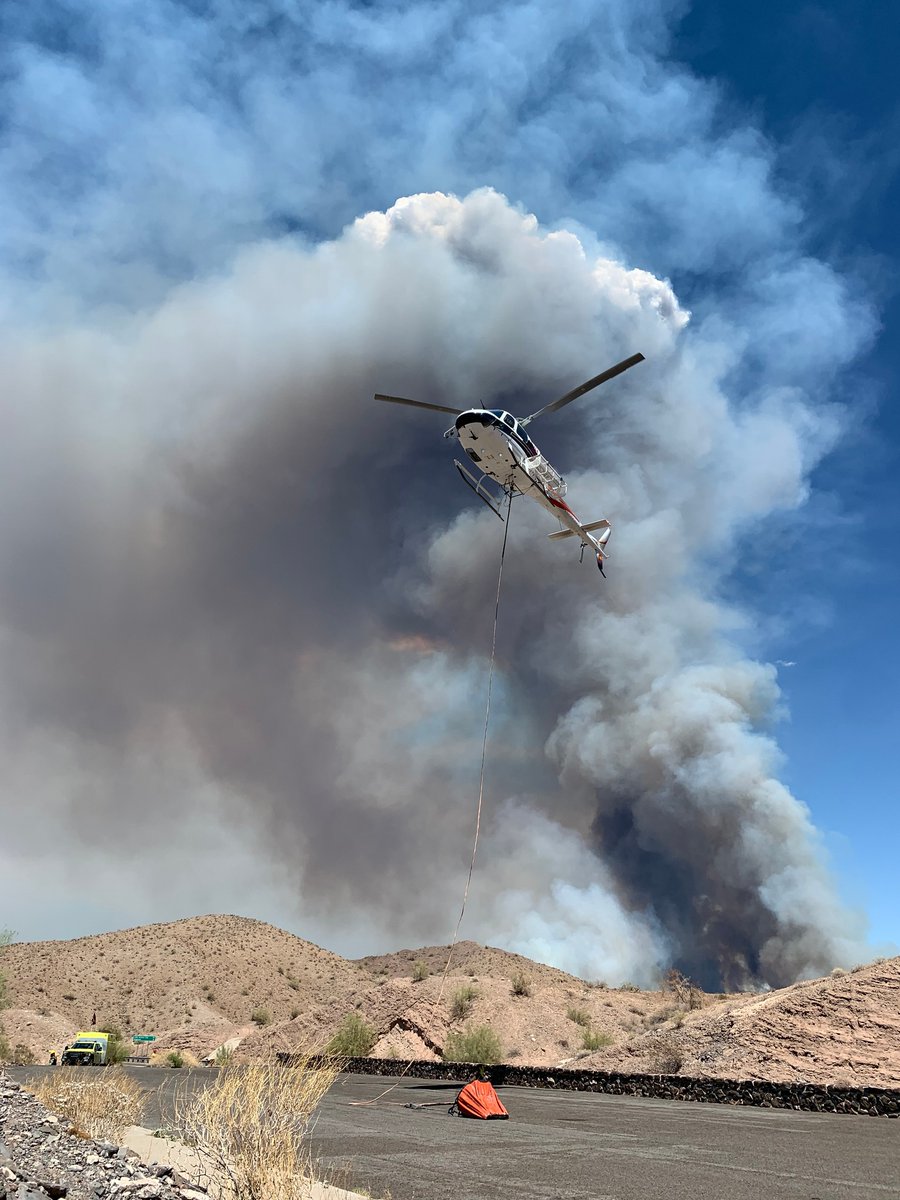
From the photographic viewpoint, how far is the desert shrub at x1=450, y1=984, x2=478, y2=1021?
49.3 metres

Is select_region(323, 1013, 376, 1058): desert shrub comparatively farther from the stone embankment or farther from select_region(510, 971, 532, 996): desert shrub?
the stone embankment

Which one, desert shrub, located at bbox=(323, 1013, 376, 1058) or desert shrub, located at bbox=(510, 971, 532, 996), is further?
desert shrub, located at bbox=(510, 971, 532, 996)

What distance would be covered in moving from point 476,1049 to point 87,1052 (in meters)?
21.5

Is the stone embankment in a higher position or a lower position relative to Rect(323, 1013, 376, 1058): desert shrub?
higher

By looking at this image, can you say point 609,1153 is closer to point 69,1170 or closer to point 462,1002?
point 69,1170

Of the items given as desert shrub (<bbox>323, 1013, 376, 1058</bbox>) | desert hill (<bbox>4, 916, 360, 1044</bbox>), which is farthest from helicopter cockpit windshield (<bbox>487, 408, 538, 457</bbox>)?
desert hill (<bbox>4, 916, 360, 1044</bbox>)

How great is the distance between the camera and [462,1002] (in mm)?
50281

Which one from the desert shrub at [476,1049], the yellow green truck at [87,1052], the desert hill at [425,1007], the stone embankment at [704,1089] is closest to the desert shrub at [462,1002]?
the desert hill at [425,1007]

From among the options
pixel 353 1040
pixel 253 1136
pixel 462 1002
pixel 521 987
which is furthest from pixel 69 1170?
pixel 521 987

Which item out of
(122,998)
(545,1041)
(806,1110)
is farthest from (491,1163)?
(122,998)

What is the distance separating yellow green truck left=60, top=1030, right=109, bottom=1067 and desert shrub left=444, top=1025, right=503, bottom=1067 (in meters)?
18.7

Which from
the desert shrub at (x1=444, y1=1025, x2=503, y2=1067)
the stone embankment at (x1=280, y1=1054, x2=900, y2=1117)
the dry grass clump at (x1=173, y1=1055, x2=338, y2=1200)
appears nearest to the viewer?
the dry grass clump at (x1=173, y1=1055, x2=338, y2=1200)

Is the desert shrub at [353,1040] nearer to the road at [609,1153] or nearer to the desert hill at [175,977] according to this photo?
the desert hill at [175,977]

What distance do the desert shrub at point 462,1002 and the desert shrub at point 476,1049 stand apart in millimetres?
8460
